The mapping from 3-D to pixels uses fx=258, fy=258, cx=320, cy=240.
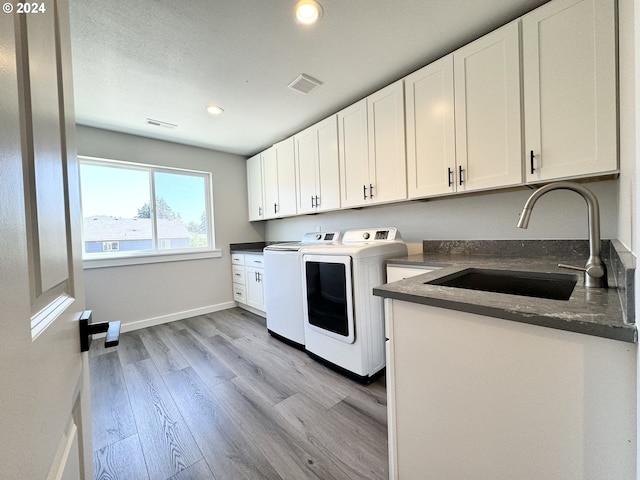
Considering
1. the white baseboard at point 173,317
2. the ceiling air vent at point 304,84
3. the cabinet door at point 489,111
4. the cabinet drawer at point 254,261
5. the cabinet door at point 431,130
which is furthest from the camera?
the cabinet drawer at point 254,261

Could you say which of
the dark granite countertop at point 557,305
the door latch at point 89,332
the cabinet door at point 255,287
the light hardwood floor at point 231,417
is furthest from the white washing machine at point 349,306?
the door latch at point 89,332

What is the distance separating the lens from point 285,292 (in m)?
2.61

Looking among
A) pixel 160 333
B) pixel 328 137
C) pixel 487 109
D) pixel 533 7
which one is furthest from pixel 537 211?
pixel 160 333

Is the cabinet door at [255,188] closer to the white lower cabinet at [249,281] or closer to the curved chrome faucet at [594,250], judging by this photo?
the white lower cabinet at [249,281]

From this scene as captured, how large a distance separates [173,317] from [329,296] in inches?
97.4

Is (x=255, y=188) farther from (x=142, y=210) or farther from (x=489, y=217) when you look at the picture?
(x=489, y=217)

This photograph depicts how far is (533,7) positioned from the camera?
1.50 m

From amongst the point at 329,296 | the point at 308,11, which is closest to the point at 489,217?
the point at 329,296

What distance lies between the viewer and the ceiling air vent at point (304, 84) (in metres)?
2.09

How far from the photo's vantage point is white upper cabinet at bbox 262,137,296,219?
321cm

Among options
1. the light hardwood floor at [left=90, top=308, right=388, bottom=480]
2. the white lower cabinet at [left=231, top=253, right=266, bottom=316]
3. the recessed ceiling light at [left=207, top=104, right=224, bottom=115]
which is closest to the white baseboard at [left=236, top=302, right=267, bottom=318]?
the white lower cabinet at [left=231, top=253, right=266, bottom=316]

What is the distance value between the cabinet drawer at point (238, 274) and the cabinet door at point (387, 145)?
90.2 inches

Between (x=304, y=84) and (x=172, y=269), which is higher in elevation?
(x=304, y=84)

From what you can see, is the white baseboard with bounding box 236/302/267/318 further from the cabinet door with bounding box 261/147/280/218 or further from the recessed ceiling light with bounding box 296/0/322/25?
the recessed ceiling light with bounding box 296/0/322/25
